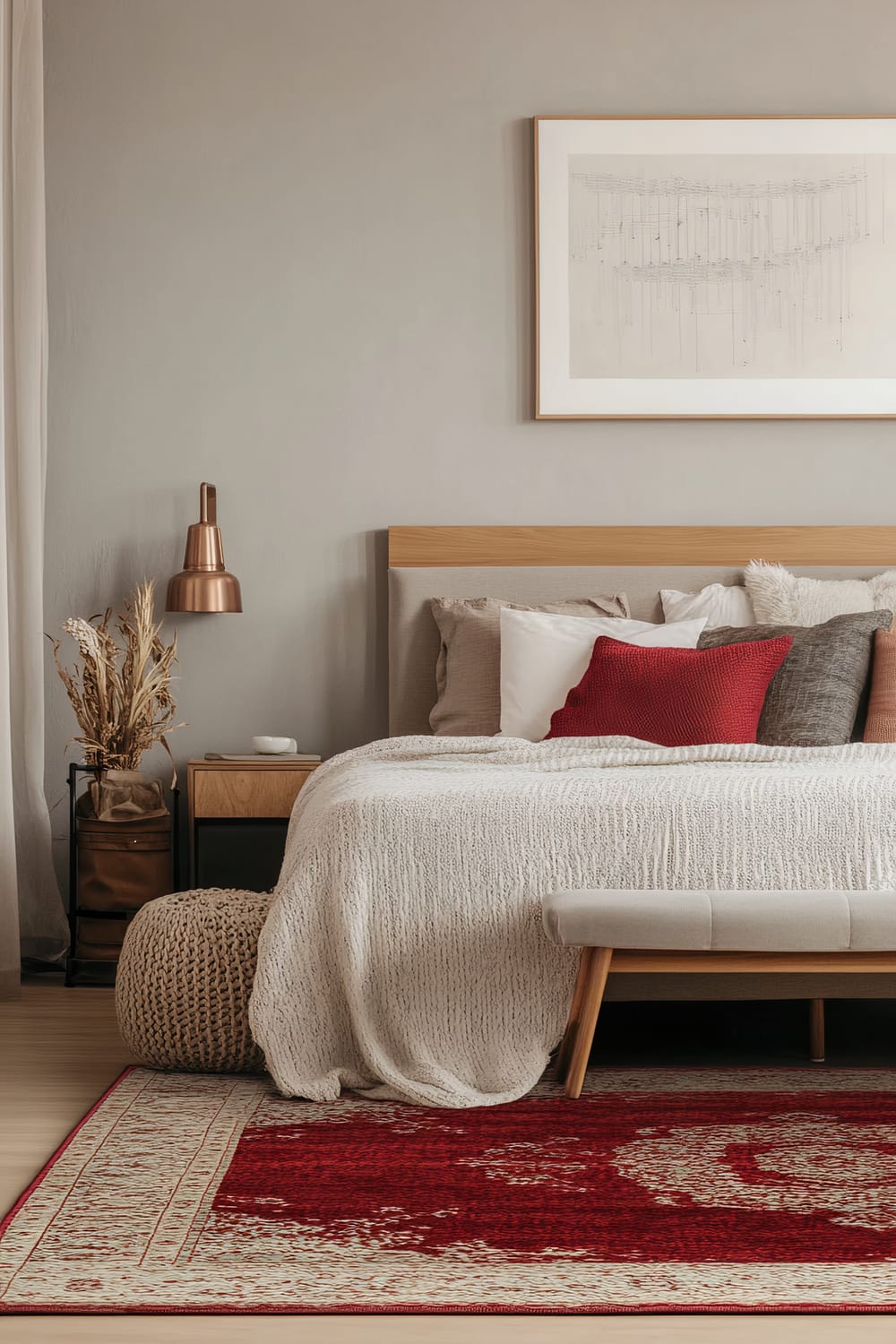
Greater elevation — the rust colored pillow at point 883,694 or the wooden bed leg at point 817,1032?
the rust colored pillow at point 883,694

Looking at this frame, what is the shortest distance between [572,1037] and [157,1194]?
830mm

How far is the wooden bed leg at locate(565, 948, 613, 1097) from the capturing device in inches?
88.0

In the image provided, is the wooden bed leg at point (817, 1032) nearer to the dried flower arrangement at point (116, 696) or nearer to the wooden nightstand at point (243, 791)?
the wooden nightstand at point (243, 791)

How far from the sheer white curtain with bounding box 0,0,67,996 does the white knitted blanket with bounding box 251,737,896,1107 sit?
157cm

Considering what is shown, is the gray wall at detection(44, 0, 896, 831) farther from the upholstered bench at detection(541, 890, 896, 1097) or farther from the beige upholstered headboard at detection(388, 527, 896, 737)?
the upholstered bench at detection(541, 890, 896, 1097)

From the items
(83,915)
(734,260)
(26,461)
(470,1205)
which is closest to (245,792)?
(83,915)

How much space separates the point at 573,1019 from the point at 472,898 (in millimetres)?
286

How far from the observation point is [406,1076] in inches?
93.4

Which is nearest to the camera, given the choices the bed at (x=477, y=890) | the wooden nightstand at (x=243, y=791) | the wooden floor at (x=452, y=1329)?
the wooden floor at (x=452, y=1329)

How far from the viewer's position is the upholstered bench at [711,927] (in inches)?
85.3

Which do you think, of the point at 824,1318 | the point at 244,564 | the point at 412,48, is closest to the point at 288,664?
the point at 244,564

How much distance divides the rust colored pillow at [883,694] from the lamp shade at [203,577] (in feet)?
5.92

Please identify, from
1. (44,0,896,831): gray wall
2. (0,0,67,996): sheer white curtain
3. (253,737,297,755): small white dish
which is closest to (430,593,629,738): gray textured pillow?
(44,0,896,831): gray wall

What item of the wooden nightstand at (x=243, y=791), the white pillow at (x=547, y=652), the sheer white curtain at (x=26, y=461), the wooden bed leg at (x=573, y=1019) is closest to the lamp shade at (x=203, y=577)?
Result: the sheer white curtain at (x=26, y=461)
